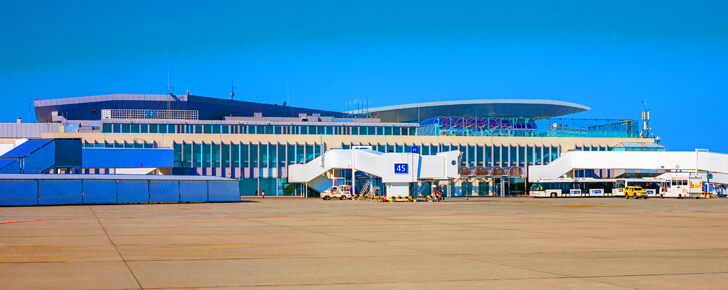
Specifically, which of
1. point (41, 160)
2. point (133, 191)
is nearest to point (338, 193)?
point (133, 191)

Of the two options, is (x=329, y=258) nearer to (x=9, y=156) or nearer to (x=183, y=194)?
(x=183, y=194)

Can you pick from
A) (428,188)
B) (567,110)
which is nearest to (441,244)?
(428,188)

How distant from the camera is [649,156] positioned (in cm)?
Answer: 9944

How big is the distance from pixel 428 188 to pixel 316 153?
19.7 m

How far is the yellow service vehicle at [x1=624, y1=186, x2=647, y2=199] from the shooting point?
279 ft

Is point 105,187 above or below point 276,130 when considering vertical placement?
below

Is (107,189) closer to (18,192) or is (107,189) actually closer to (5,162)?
(18,192)

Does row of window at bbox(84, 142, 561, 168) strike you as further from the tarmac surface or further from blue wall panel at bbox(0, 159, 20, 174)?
the tarmac surface

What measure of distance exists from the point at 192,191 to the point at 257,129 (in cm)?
4014

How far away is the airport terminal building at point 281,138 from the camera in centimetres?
9881

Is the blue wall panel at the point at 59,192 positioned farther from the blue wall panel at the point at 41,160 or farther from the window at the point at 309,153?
the window at the point at 309,153

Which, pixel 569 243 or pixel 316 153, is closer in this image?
pixel 569 243

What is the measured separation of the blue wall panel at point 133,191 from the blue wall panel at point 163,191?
0.45 metres

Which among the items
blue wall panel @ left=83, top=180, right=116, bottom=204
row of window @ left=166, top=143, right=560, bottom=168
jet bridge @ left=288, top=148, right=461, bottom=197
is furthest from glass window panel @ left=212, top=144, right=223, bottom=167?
blue wall panel @ left=83, top=180, right=116, bottom=204
